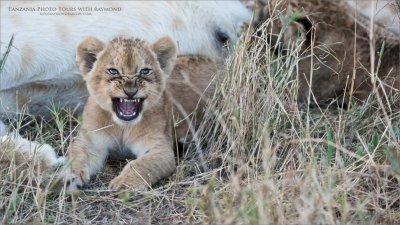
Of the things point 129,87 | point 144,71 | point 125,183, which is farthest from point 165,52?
point 125,183

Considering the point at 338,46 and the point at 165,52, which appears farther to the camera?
the point at 338,46

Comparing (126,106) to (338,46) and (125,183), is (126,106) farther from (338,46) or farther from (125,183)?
(338,46)

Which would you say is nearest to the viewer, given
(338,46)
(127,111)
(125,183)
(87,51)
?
(125,183)

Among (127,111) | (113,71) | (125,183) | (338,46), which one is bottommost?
(125,183)

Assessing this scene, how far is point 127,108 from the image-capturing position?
10.8 ft

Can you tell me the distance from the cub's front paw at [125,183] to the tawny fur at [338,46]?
972 mm

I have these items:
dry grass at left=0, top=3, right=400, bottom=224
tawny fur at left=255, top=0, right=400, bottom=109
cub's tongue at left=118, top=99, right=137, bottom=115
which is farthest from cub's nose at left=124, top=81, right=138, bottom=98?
tawny fur at left=255, top=0, right=400, bottom=109

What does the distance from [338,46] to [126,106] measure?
3.52 ft

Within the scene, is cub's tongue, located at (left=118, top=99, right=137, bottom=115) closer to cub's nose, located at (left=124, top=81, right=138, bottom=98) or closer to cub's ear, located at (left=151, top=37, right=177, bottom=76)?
cub's nose, located at (left=124, top=81, right=138, bottom=98)

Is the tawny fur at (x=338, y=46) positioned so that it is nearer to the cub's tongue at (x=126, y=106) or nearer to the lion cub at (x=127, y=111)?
the lion cub at (x=127, y=111)

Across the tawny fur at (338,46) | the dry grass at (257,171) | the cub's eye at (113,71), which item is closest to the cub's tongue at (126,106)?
the cub's eye at (113,71)

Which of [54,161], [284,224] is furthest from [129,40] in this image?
[284,224]

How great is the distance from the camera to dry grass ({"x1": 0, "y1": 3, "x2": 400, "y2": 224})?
2.71 metres

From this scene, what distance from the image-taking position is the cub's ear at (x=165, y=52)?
342 cm
